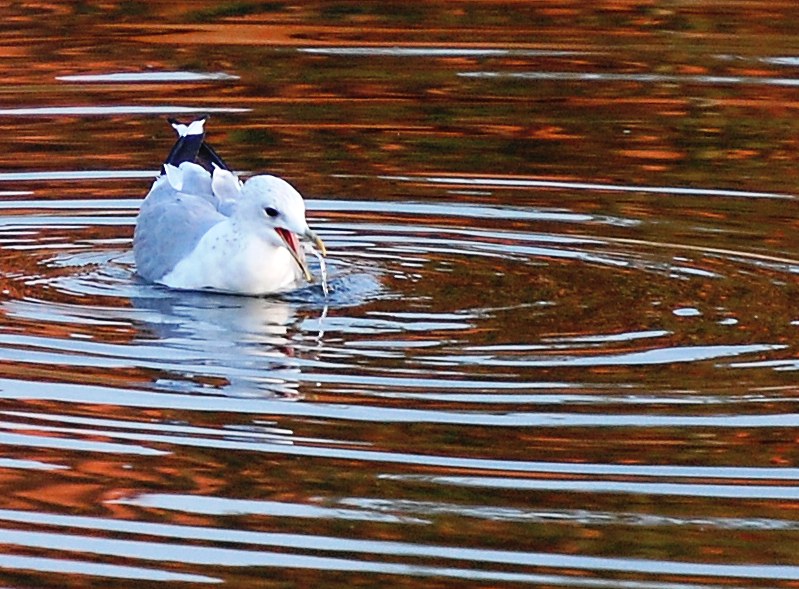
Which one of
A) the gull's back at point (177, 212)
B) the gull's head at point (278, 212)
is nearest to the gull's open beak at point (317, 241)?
the gull's head at point (278, 212)

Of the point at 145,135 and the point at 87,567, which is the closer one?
the point at 87,567

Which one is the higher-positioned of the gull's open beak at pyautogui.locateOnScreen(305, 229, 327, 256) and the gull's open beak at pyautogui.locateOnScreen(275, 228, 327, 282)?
the gull's open beak at pyautogui.locateOnScreen(305, 229, 327, 256)

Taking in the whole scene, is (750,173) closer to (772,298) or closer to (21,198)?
(772,298)

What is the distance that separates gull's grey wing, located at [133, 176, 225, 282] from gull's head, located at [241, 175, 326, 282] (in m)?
0.39

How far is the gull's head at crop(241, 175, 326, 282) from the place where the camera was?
9.30 metres

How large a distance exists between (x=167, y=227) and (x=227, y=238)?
1.22 ft

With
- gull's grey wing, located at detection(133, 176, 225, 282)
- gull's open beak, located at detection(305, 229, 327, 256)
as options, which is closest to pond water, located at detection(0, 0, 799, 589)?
gull's grey wing, located at detection(133, 176, 225, 282)

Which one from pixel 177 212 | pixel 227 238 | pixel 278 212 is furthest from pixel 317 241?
pixel 177 212

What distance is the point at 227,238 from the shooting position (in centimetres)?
950

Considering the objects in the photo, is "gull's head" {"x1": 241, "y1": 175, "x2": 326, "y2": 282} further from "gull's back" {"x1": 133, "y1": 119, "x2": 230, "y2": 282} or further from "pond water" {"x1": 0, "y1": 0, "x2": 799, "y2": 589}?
"gull's back" {"x1": 133, "y1": 119, "x2": 230, "y2": 282}

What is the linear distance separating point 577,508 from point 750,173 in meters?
5.49

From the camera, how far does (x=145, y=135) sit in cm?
1278

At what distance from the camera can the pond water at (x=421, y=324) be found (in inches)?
247

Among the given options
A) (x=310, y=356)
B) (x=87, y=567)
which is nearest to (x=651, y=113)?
(x=310, y=356)
